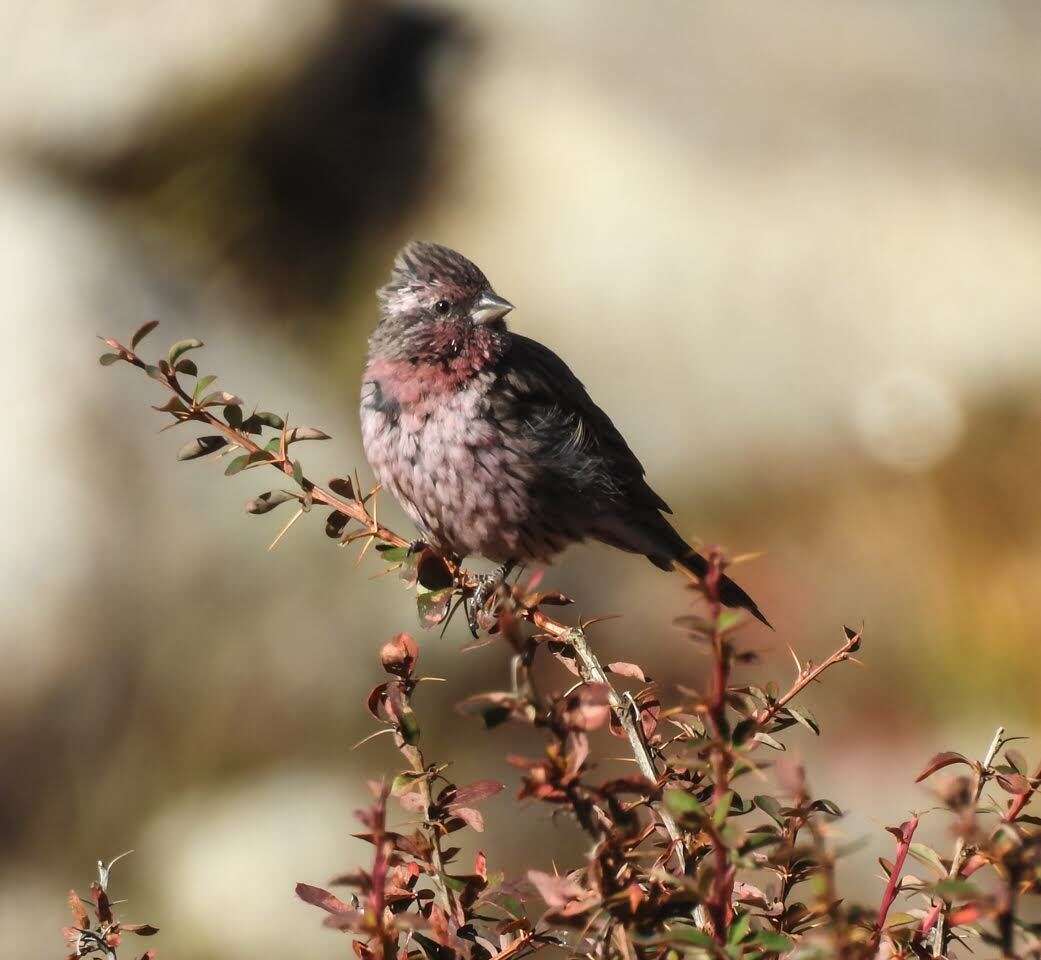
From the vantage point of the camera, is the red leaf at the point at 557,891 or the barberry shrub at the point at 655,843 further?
the red leaf at the point at 557,891

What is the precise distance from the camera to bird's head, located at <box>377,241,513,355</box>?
4.29m

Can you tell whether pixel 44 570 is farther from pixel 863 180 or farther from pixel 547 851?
pixel 863 180

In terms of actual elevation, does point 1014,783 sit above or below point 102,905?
above

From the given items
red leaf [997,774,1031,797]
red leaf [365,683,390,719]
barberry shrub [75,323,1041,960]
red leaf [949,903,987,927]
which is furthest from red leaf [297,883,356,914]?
red leaf [997,774,1031,797]

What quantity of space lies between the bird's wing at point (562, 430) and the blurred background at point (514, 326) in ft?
4.56

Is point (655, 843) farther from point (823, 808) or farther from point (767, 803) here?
point (823, 808)

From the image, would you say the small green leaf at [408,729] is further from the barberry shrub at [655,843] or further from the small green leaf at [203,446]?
the small green leaf at [203,446]

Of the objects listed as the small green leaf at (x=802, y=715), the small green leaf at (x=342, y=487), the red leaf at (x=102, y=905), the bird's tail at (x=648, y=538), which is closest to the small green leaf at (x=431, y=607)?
the small green leaf at (x=342, y=487)

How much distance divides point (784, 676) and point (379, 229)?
9.68 feet

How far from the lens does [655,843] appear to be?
212 centimetres

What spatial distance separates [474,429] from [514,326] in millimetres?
2699

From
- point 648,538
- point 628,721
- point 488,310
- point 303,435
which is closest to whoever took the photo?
point 628,721

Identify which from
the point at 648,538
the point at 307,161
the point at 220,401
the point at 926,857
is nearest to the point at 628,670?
the point at 926,857

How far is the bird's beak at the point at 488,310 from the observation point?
169 inches
